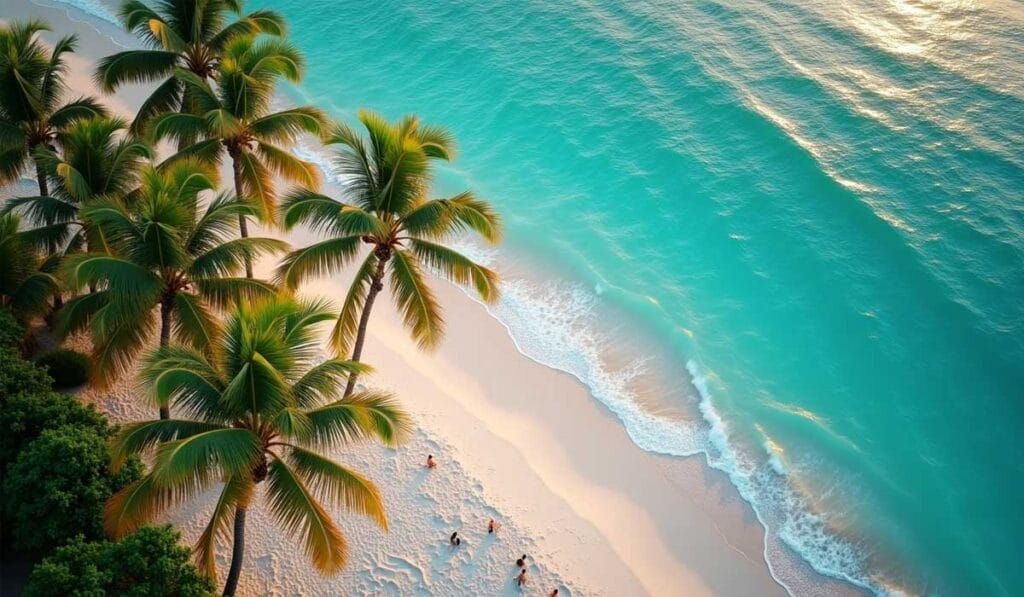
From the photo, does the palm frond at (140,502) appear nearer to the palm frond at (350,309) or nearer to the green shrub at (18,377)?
the palm frond at (350,309)

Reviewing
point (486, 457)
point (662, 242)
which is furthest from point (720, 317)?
point (486, 457)

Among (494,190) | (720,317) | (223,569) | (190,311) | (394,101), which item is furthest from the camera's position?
(394,101)

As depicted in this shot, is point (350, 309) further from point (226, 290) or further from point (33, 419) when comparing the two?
point (33, 419)

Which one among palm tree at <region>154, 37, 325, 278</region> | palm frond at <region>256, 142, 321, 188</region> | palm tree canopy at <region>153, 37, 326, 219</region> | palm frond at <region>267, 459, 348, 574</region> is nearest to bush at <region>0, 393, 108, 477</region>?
palm tree at <region>154, 37, 325, 278</region>

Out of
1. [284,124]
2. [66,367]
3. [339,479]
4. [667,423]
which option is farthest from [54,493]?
[667,423]

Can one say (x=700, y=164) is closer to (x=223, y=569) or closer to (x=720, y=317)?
(x=720, y=317)
